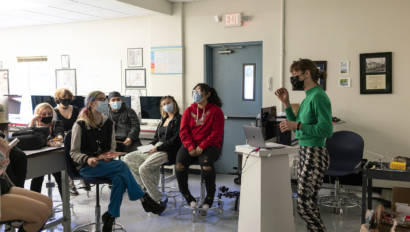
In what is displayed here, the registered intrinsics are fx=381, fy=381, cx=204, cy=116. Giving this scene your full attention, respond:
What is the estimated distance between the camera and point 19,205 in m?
2.41

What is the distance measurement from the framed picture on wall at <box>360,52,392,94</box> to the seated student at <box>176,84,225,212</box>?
6.29ft

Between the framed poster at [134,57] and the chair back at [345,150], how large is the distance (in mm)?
3189

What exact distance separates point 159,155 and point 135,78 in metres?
2.41

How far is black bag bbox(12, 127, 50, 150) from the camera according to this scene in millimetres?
3020

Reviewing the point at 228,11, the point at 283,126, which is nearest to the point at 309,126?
the point at 283,126

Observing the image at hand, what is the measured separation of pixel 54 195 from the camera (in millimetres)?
4523

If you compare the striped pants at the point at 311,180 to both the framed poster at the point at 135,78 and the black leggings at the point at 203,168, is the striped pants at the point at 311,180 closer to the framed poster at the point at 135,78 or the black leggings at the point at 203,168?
the black leggings at the point at 203,168

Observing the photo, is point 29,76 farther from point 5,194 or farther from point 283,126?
point 283,126

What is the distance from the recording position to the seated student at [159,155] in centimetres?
392

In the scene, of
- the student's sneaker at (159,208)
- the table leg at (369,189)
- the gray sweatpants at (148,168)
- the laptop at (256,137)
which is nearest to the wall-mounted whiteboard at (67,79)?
the gray sweatpants at (148,168)

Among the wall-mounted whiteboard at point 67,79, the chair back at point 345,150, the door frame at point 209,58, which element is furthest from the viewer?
the wall-mounted whiteboard at point 67,79

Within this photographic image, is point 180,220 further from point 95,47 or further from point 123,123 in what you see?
point 95,47

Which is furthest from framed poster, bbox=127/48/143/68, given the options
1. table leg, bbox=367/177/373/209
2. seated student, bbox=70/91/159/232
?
table leg, bbox=367/177/373/209

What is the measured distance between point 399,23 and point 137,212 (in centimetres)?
363
